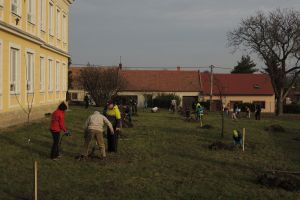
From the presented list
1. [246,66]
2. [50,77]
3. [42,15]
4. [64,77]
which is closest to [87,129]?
[42,15]

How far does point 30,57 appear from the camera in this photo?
2389 cm

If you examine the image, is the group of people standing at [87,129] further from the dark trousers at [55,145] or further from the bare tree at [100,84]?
the bare tree at [100,84]

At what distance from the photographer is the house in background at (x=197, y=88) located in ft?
231

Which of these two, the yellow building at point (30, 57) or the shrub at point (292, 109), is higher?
the yellow building at point (30, 57)

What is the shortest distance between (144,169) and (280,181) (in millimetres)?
3529

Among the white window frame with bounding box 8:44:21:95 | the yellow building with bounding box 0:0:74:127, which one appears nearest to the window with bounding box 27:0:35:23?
the yellow building with bounding box 0:0:74:127

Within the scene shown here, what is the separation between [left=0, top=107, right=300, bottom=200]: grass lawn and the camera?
373 inches

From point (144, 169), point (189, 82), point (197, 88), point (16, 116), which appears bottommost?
point (144, 169)

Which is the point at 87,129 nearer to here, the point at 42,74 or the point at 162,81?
the point at 42,74

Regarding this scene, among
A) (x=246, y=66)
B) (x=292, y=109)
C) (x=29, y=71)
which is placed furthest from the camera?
(x=246, y=66)

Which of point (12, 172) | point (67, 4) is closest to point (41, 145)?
point (12, 172)

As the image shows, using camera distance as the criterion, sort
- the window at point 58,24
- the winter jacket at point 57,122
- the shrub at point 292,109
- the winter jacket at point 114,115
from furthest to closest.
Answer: the shrub at point 292,109 → the window at point 58,24 → the winter jacket at point 114,115 → the winter jacket at point 57,122

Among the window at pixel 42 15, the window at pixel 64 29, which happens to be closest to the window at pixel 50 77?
the window at pixel 42 15

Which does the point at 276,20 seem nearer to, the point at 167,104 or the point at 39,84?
the point at 167,104
